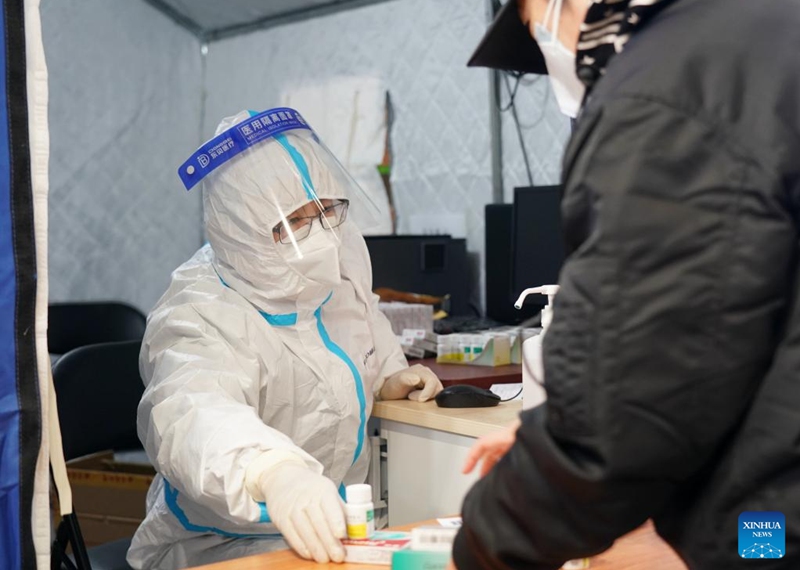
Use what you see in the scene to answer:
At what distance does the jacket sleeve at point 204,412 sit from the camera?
1.34m

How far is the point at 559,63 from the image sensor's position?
2.82ft

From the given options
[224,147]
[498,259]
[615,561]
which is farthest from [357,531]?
[498,259]

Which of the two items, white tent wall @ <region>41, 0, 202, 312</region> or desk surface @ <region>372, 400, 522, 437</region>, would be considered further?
white tent wall @ <region>41, 0, 202, 312</region>

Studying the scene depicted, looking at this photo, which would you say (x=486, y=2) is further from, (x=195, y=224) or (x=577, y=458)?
(x=577, y=458)

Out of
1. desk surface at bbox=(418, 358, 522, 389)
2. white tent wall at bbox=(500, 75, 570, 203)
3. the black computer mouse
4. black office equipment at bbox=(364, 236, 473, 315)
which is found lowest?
desk surface at bbox=(418, 358, 522, 389)

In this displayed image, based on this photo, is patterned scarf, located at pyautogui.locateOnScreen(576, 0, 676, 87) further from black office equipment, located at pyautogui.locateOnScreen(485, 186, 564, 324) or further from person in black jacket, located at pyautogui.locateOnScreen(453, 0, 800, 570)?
black office equipment, located at pyautogui.locateOnScreen(485, 186, 564, 324)

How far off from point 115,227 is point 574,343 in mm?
3289

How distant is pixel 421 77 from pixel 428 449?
182cm

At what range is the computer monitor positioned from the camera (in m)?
2.72

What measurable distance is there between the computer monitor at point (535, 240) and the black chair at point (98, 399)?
1192 millimetres

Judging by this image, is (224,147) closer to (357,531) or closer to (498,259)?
(357,531)

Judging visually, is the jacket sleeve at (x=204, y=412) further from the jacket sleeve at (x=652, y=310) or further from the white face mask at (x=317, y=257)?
the jacket sleeve at (x=652, y=310)

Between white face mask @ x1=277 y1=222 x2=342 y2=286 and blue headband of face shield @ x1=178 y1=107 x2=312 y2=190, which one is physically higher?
blue headband of face shield @ x1=178 y1=107 x2=312 y2=190

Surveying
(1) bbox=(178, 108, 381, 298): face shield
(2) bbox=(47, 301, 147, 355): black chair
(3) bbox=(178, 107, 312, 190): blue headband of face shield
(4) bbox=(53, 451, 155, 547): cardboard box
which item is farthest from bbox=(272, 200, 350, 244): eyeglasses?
(2) bbox=(47, 301, 147, 355): black chair
